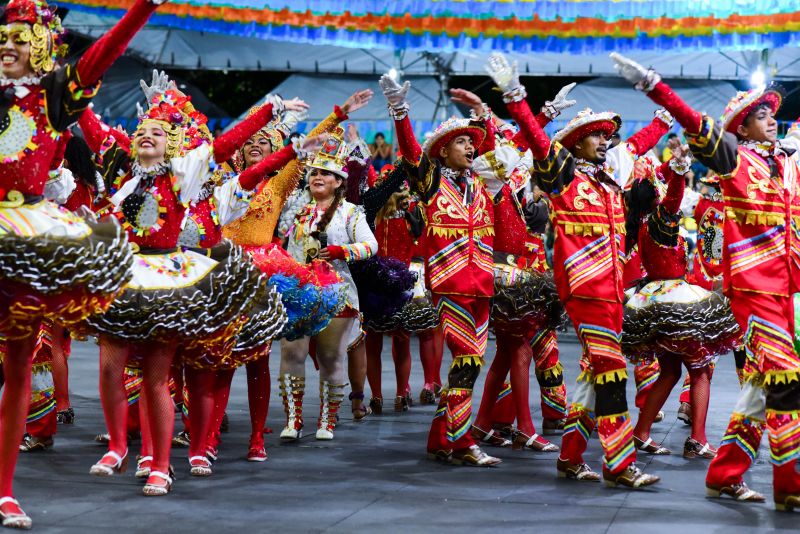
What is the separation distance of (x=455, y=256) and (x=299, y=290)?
1.03 meters

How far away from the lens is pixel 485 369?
42.4 ft

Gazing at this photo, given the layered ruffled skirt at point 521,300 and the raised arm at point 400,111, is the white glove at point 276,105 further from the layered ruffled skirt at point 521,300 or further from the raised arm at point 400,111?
the layered ruffled skirt at point 521,300

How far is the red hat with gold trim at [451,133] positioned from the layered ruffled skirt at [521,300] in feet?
3.11

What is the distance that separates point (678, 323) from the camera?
744 centimetres

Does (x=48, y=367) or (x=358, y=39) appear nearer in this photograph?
(x=48, y=367)

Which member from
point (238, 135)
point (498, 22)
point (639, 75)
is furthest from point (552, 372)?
point (498, 22)

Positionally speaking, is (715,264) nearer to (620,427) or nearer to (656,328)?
(656,328)

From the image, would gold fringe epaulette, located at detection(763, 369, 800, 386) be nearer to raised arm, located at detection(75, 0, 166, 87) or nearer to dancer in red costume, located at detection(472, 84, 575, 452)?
dancer in red costume, located at detection(472, 84, 575, 452)

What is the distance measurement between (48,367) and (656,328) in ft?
12.8

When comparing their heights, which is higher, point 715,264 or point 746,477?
point 715,264

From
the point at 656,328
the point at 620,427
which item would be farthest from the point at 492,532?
the point at 656,328

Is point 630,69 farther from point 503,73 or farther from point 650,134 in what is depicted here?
point 650,134

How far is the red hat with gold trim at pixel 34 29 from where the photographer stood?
5.43m

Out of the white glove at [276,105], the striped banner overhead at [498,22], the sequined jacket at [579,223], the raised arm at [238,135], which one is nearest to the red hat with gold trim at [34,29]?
the raised arm at [238,135]
